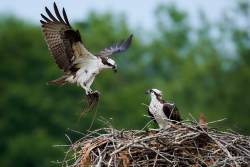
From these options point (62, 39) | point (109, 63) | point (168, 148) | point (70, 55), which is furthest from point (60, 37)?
point (168, 148)


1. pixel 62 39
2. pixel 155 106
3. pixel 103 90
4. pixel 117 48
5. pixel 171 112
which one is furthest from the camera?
pixel 103 90

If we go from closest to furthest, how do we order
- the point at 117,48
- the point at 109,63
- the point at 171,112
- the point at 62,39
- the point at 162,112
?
the point at 171,112
the point at 162,112
the point at 109,63
the point at 62,39
the point at 117,48

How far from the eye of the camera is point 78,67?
51.9 ft

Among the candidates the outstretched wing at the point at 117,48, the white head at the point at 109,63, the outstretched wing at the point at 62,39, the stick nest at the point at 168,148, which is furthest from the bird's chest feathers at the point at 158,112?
the outstretched wing at the point at 117,48

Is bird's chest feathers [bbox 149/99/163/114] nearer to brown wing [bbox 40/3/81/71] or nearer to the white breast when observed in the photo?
the white breast

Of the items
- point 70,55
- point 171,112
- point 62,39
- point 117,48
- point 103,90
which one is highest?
point 62,39

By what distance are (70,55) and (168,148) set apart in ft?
9.46

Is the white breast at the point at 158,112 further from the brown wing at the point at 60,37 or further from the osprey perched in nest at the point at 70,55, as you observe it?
the brown wing at the point at 60,37

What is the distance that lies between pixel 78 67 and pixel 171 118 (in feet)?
6.22

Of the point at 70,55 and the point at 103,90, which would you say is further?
the point at 103,90

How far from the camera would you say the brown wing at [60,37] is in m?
15.4

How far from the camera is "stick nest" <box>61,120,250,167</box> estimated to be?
1317 centimetres

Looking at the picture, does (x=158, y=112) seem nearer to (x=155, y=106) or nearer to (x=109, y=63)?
(x=155, y=106)

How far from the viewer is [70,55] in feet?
51.8
